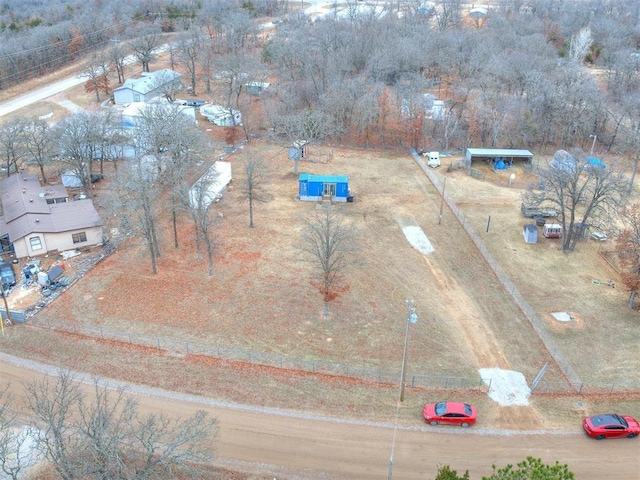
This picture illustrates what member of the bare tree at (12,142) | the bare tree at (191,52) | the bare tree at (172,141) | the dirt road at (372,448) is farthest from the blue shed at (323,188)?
the bare tree at (191,52)

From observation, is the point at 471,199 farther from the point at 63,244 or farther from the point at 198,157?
the point at 63,244

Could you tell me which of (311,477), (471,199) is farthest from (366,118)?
(311,477)

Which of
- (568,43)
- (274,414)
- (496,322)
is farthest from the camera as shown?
(568,43)

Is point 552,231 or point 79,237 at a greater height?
point 79,237

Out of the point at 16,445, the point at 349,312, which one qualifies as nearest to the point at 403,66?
the point at 349,312

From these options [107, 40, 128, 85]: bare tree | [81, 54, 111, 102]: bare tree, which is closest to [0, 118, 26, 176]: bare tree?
[81, 54, 111, 102]: bare tree

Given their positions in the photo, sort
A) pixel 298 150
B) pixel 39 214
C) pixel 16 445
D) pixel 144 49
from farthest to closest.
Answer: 1. pixel 144 49
2. pixel 298 150
3. pixel 39 214
4. pixel 16 445

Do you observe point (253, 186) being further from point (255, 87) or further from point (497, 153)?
point (255, 87)
